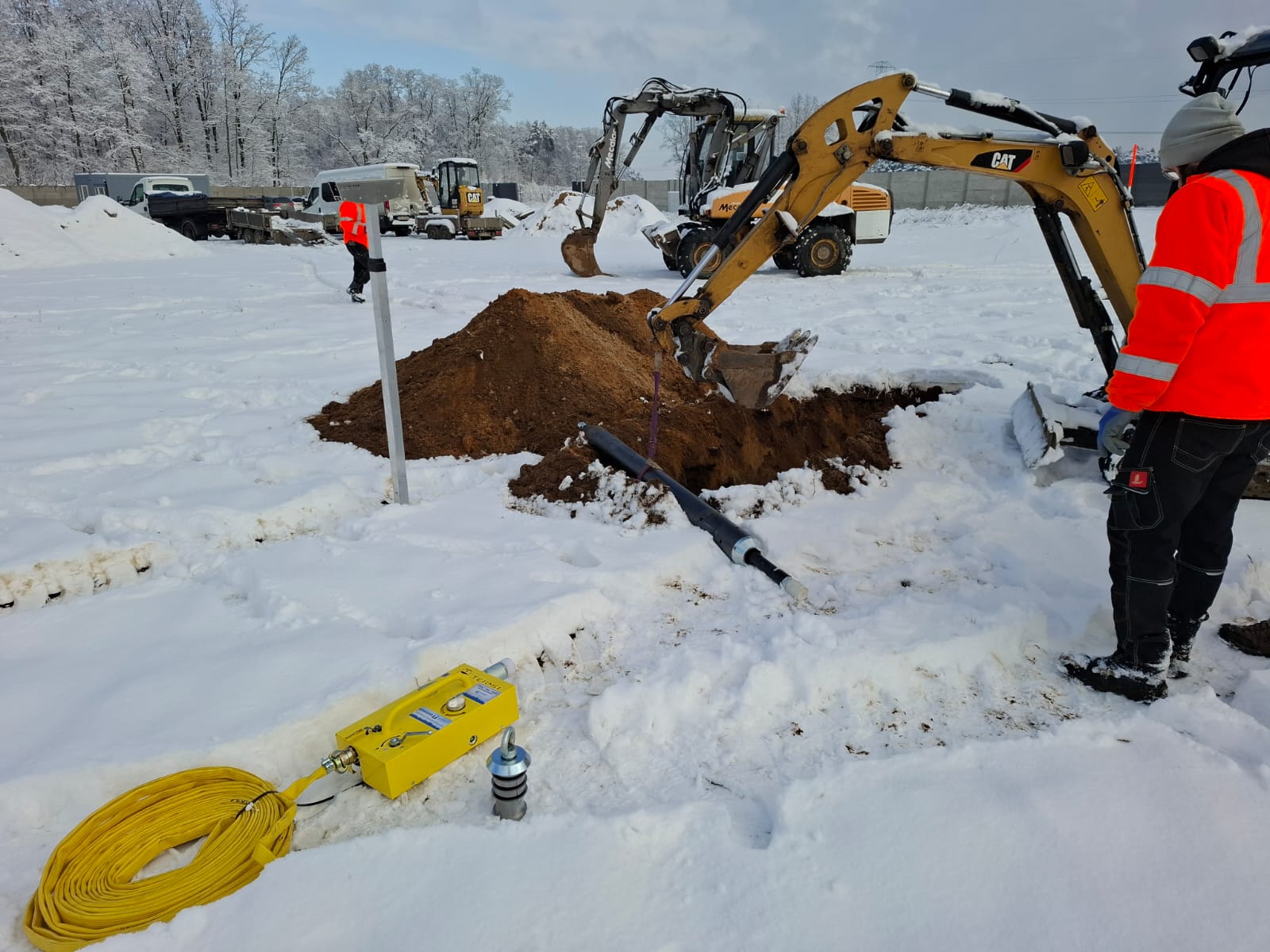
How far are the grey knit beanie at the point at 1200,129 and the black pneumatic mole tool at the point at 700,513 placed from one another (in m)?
2.12

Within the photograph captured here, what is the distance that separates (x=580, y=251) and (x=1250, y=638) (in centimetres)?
1262

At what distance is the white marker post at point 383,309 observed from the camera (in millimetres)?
3514

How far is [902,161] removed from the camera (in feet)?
12.8

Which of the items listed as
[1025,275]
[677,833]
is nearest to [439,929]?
[677,833]

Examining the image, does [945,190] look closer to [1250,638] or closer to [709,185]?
[709,185]

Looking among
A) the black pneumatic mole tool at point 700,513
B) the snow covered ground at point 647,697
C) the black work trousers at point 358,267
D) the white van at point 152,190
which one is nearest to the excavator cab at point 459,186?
the white van at point 152,190

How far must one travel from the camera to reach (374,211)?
3660mm

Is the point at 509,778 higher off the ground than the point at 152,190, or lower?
lower

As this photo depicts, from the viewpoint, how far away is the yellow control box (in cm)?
226

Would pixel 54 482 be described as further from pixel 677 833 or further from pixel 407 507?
pixel 677 833

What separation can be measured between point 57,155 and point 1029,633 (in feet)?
175

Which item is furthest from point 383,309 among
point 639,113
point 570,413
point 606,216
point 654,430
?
point 606,216

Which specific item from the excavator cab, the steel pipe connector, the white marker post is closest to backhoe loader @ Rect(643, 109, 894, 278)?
the white marker post

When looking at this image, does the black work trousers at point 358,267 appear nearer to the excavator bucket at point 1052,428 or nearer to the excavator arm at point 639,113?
the excavator arm at point 639,113
